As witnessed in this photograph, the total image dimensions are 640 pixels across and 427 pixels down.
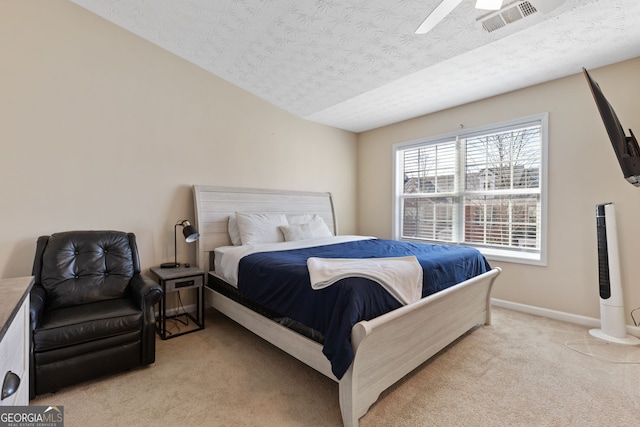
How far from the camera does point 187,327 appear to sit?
9.49ft

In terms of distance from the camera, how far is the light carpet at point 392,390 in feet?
5.42

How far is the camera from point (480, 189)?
3742 millimetres

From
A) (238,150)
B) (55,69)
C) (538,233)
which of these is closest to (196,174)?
(238,150)

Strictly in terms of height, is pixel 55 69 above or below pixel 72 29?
below

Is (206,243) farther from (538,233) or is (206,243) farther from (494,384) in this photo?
(538,233)

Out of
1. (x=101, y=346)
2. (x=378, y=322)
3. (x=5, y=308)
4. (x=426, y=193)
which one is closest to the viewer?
(x=5, y=308)

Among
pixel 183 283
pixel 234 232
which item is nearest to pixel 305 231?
pixel 234 232

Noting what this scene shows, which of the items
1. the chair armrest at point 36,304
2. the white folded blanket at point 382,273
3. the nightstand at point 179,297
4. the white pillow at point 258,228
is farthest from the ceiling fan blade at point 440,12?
the chair armrest at point 36,304

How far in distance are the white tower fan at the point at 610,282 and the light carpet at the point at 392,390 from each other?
0.62 ft

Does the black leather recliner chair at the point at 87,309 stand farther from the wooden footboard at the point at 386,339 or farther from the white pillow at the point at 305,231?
the white pillow at the point at 305,231

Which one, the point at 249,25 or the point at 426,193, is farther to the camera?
the point at 426,193

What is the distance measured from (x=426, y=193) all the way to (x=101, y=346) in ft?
13.4

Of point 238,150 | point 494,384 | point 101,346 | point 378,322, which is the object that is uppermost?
point 238,150

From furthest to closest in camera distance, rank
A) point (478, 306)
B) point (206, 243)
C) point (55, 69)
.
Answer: point (206, 243), point (478, 306), point (55, 69)
